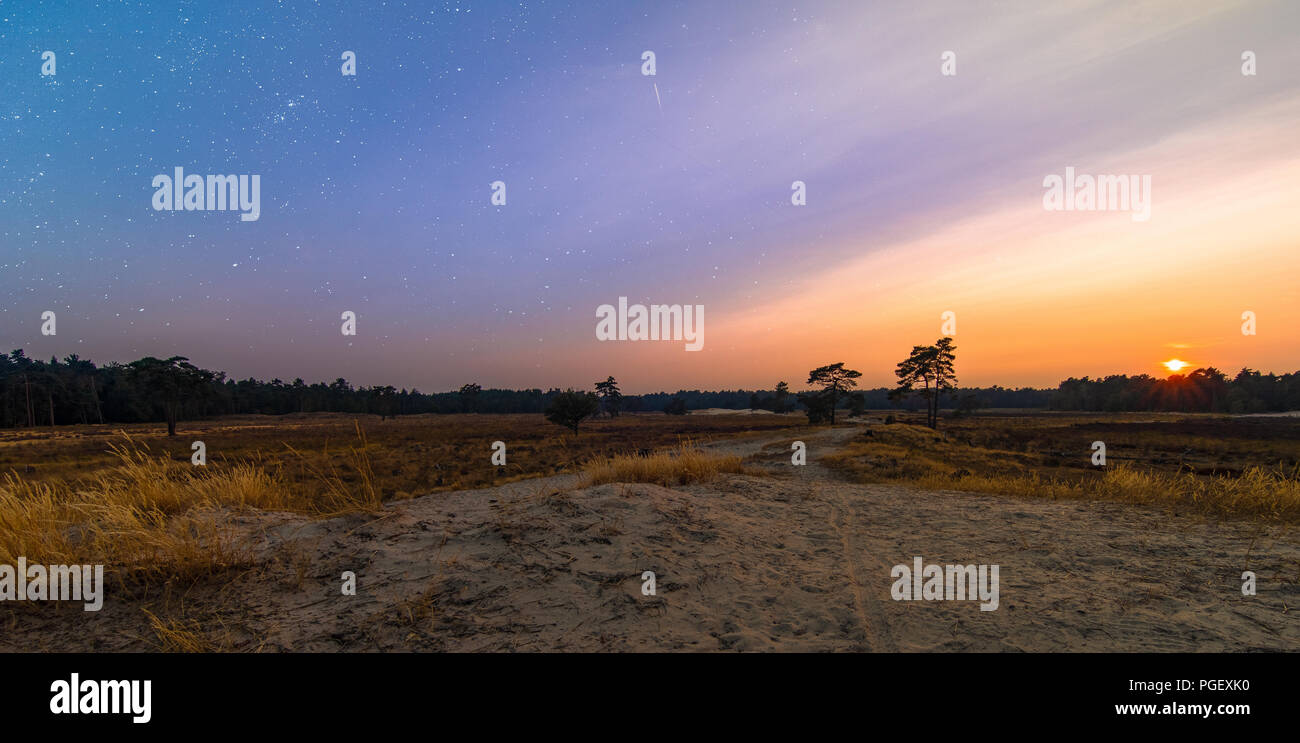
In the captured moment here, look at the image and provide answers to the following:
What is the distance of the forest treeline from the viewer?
2655 inches

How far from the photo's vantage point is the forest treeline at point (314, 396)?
67.4 metres

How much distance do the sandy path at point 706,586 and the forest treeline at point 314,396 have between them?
54555mm

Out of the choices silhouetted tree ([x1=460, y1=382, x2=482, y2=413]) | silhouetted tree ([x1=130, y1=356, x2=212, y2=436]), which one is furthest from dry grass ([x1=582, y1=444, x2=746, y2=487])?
silhouetted tree ([x1=460, y1=382, x2=482, y2=413])

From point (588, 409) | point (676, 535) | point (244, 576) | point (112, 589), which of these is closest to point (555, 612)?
point (676, 535)

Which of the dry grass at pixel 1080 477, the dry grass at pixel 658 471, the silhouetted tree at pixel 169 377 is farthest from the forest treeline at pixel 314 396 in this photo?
the dry grass at pixel 658 471

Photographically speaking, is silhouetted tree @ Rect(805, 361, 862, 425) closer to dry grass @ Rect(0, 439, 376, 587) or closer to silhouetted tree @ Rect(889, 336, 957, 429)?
silhouetted tree @ Rect(889, 336, 957, 429)

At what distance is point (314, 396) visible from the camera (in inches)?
5492

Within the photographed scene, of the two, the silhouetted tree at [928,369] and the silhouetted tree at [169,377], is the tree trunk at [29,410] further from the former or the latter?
the silhouetted tree at [928,369]

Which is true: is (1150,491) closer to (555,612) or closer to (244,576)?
(555,612)

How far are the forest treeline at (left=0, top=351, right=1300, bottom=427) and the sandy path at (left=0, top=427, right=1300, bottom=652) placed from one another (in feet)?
179

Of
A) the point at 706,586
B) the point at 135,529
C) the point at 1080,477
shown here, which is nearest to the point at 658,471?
the point at 706,586

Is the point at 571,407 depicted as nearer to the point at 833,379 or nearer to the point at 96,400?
the point at 833,379

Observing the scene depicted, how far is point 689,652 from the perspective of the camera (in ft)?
11.4

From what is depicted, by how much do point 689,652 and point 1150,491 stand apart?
1239 centimetres
